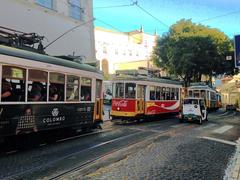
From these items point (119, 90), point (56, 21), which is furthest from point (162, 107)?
point (56, 21)

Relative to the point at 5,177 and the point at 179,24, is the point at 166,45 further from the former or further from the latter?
the point at 5,177

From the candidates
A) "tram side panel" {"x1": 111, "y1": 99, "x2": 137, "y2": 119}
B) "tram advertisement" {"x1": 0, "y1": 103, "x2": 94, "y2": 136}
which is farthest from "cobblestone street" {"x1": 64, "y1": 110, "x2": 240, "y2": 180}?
"tram side panel" {"x1": 111, "y1": 99, "x2": 137, "y2": 119}

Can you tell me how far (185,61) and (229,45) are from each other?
7.44 metres

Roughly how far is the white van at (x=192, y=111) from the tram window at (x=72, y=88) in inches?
430

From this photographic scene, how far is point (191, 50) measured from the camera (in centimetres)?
4066

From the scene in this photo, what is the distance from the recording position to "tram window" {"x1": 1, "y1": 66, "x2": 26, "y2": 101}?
31.2ft

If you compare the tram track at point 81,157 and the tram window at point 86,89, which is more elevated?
the tram window at point 86,89

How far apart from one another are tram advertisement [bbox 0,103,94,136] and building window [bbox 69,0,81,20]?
44.9 feet

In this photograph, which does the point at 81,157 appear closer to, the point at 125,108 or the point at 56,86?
the point at 56,86

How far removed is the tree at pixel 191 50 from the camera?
41.0 metres

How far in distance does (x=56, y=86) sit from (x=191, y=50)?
3099 centimetres

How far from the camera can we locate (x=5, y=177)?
7367mm

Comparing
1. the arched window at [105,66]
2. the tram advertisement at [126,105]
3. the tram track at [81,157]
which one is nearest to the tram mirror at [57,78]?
the tram track at [81,157]

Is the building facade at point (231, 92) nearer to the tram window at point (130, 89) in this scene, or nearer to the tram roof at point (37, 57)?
the tram window at point (130, 89)
